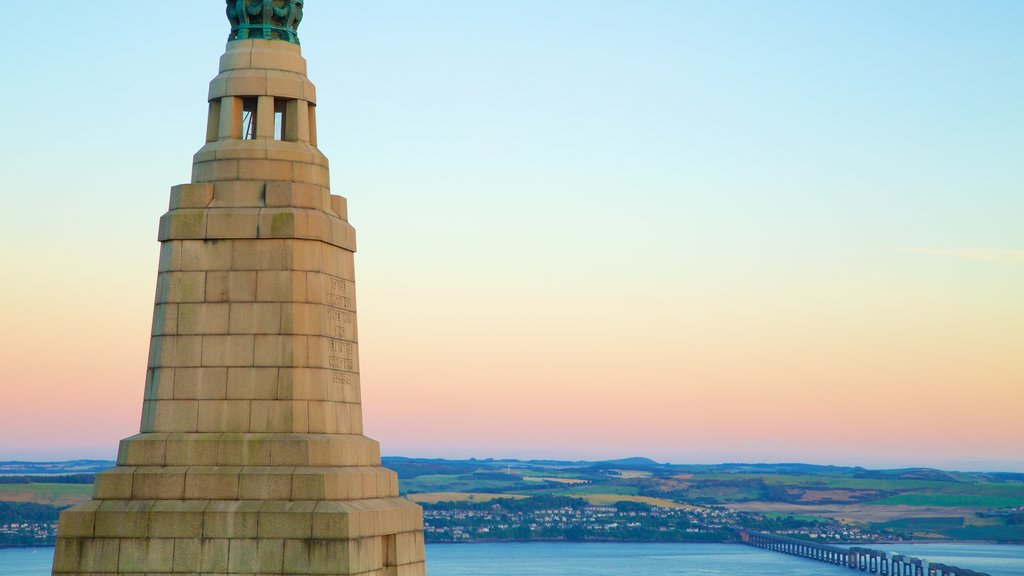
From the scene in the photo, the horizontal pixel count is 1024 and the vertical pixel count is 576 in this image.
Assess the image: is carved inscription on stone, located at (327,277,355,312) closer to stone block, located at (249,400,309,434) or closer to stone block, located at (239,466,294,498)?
stone block, located at (249,400,309,434)

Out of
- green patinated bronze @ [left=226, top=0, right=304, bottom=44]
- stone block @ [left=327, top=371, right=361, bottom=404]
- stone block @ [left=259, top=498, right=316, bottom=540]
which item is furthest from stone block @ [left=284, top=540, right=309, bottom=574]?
green patinated bronze @ [left=226, top=0, right=304, bottom=44]

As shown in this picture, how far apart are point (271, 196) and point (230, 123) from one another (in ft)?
6.46

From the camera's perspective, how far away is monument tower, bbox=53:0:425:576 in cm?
2577

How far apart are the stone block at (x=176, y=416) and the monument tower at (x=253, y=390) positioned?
0.03 metres

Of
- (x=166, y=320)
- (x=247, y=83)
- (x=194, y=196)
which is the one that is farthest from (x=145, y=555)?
(x=247, y=83)

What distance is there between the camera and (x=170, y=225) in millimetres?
27344

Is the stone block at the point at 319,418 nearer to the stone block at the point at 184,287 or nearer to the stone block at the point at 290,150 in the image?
the stone block at the point at 184,287

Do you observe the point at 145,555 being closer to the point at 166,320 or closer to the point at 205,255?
the point at 166,320

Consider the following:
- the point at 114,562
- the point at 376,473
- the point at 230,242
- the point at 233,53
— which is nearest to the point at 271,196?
the point at 230,242

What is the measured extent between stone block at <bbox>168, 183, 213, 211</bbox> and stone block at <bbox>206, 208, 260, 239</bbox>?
424 mm

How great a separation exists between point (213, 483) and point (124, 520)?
1795 millimetres

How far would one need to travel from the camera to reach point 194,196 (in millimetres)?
27500

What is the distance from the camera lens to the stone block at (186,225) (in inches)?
1071

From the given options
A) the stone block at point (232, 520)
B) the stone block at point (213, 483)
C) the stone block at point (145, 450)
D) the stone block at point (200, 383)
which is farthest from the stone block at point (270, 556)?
the stone block at point (200, 383)
